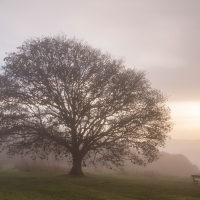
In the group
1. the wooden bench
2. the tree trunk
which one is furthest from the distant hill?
the wooden bench

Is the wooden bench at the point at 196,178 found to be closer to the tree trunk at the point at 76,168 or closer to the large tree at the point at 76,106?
the large tree at the point at 76,106

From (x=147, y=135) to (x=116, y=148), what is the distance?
4502 mm

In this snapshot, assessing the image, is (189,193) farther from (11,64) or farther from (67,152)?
(11,64)

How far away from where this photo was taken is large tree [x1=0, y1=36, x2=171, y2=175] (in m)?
38.2

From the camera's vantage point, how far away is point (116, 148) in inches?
1521

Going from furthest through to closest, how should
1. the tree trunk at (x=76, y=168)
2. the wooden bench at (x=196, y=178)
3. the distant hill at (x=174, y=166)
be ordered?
the distant hill at (x=174, y=166) → the tree trunk at (x=76, y=168) → the wooden bench at (x=196, y=178)

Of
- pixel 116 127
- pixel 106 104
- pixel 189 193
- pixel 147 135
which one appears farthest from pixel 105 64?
pixel 189 193

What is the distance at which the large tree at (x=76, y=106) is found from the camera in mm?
38156

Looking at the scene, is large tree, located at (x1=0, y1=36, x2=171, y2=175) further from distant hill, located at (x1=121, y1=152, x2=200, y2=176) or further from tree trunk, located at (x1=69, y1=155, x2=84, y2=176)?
distant hill, located at (x1=121, y1=152, x2=200, y2=176)

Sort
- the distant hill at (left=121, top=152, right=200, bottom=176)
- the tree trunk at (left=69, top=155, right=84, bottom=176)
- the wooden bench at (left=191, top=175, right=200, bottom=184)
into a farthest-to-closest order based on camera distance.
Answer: the distant hill at (left=121, top=152, right=200, bottom=176) → the tree trunk at (left=69, top=155, right=84, bottom=176) → the wooden bench at (left=191, top=175, right=200, bottom=184)

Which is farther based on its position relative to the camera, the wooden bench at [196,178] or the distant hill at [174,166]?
the distant hill at [174,166]

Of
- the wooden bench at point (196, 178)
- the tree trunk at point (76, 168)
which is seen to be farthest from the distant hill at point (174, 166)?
the wooden bench at point (196, 178)

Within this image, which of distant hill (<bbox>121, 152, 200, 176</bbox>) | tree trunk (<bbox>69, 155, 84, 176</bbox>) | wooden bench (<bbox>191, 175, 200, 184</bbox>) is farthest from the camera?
distant hill (<bbox>121, 152, 200, 176</bbox>)

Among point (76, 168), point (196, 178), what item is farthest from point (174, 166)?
point (196, 178)
